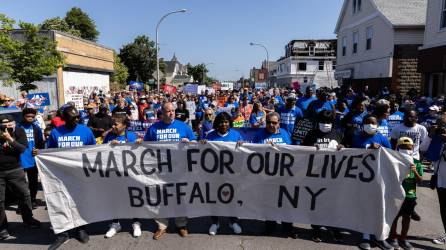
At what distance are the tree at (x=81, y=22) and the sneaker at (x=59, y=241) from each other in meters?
68.7

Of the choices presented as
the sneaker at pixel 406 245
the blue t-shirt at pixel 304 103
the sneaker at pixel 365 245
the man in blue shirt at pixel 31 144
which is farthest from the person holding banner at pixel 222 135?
the blue t-shirt at pixel 304 103

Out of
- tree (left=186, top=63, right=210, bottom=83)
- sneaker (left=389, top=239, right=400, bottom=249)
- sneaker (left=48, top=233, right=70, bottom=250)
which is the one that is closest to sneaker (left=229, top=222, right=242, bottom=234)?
sneaker (left=389, top=239, right=400, bottom=249)

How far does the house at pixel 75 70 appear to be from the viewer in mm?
22844

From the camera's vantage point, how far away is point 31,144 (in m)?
6.00

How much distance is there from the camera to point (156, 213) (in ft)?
16.3

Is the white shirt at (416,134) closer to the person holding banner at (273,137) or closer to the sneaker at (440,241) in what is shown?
the sneaker at (440,241)

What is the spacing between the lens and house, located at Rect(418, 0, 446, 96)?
16.2 meters

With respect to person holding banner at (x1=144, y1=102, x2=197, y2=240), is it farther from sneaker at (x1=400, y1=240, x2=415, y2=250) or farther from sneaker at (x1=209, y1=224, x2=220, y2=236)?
sneaker at (x1=400, y1=240, x2=415, y2=250)

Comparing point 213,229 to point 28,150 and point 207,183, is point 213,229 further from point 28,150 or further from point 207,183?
point 28,150

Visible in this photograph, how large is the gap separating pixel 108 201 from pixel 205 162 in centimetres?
151

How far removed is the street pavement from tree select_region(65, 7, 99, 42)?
68.4 metres

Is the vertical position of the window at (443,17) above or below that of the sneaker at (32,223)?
above

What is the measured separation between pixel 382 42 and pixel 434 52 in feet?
20.4

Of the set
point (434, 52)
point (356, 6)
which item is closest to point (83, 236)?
point (434, 52)
